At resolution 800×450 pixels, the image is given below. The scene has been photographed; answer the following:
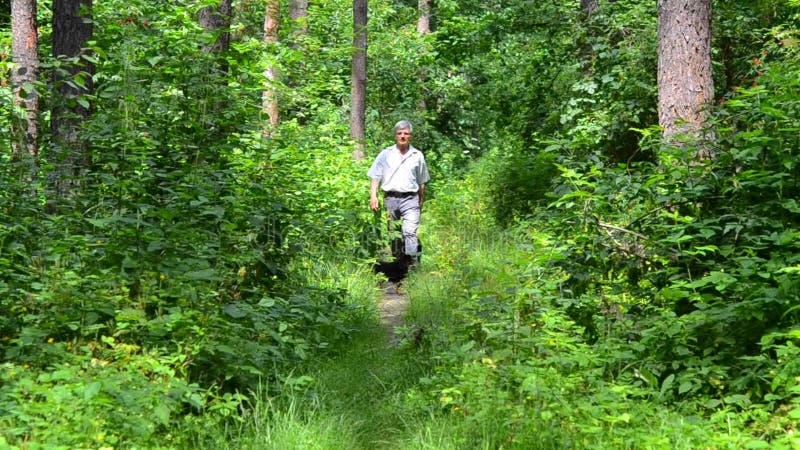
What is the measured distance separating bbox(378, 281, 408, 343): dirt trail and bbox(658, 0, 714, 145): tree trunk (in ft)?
10.6

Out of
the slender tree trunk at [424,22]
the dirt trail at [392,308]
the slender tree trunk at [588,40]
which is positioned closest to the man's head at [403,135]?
the dirt trail at [392,308]

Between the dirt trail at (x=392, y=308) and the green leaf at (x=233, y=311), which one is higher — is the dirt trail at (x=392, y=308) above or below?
below

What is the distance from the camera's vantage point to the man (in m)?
10.9

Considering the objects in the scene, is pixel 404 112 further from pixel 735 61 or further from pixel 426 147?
pixel 735 61

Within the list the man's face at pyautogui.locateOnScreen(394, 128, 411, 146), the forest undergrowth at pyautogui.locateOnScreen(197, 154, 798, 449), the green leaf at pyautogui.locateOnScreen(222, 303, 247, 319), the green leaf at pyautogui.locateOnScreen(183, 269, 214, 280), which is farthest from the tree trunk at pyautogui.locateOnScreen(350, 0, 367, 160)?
the green leaf at pyautogui.locateOnScreen(183, 269, 214, 280)

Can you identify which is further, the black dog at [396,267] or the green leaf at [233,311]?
the black dog at [396,267]

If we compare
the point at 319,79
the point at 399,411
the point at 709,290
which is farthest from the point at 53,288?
the point at 319,79

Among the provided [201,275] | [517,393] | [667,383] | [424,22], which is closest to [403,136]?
[201,275]

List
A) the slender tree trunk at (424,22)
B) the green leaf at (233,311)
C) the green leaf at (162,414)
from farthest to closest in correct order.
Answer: the slender tree trunk at (424,22), the green leaf at (233,311), the green leaf at (162,414)

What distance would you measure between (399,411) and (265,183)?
311 cm

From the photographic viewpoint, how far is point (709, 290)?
5.90 m

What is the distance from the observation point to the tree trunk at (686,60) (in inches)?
313

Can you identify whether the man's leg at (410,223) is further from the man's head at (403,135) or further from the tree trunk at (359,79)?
the tree trunk at (359,79)

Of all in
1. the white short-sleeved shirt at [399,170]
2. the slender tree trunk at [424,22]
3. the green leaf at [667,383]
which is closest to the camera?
the green leaf at [667,383]
